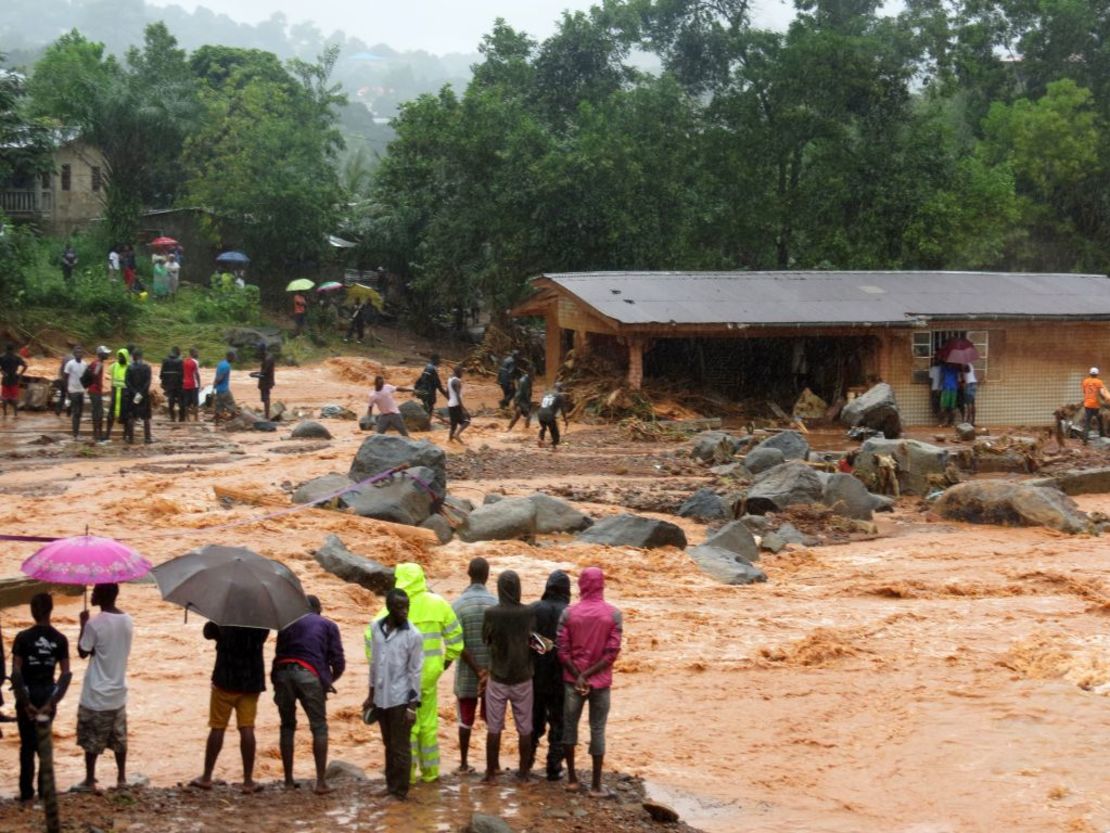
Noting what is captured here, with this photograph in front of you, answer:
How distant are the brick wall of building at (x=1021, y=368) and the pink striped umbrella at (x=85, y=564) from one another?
2461 centimetres

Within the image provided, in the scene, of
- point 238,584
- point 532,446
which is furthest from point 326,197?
point 238,584

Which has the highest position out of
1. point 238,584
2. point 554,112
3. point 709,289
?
point 554,112

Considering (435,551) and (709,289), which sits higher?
(709,289)

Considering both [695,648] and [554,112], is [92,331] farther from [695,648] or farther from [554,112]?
[695,648]

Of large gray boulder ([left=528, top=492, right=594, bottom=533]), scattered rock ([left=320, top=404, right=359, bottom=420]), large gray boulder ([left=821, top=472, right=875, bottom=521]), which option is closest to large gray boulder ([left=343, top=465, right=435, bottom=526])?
large gray boulder ([left=528, top=492, right=594, bottom=533])

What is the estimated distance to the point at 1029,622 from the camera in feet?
48.2

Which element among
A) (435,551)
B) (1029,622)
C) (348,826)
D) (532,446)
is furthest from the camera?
(532,446)

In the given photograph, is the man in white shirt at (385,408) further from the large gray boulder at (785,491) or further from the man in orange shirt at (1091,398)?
the man in orange shirt at (1091,398)

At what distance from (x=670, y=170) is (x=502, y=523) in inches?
923

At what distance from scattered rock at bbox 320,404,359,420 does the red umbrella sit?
12254mm

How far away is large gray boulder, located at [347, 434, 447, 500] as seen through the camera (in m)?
18.3

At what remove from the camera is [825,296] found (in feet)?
105

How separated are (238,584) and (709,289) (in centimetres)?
2440

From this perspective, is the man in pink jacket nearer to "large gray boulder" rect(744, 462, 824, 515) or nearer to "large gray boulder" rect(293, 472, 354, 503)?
"large gray boulder" rect(293, 472, 354, 503)
